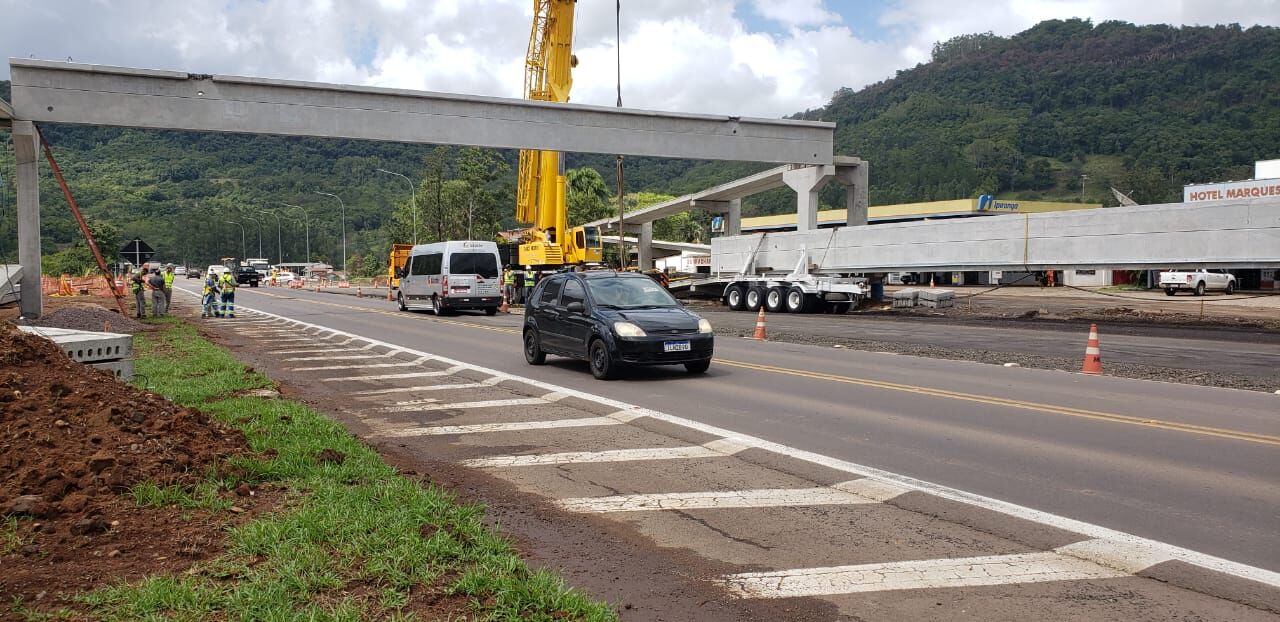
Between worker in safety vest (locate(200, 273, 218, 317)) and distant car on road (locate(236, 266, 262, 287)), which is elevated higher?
distant car on road (locate(236, 266, 262, 287))

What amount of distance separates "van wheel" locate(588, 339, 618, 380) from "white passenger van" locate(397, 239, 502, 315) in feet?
57.6

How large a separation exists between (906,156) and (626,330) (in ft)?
378

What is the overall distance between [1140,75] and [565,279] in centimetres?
15110

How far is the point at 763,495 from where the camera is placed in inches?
248

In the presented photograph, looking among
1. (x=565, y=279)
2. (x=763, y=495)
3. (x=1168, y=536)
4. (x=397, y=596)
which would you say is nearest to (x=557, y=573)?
(x=397, y=596)

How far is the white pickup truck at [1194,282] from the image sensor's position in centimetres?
4091

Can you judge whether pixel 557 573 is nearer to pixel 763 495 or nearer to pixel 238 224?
pixel 763 495

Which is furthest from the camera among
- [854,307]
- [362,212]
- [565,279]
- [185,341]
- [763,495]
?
[362,212]

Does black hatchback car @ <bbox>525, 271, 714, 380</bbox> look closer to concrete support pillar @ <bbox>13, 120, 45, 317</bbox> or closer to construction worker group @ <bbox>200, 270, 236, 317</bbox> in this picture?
concrete support pillar @ <bbox>13, 120, 45, 317</bbox>

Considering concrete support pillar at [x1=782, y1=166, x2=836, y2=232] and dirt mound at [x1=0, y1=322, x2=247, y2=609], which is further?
concrete support pillar at [x1=782, y1=166, x2=836, y2=232]

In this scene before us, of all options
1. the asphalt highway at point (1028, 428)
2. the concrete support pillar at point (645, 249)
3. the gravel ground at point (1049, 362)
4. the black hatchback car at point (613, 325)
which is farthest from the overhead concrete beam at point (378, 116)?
the concrete support pillar at point (645, 249)

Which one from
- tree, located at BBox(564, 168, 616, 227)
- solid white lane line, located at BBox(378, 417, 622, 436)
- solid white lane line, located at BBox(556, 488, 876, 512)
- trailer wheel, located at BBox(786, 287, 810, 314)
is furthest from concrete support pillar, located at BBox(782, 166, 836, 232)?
tree, located at BBox(564, 168, 616, 227)

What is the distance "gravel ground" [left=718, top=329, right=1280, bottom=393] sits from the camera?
501 inches

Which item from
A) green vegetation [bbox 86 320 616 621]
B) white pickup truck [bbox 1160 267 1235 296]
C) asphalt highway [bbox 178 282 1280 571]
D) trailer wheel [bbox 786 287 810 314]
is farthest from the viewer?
white pickup truck [bbox 1160 267 1235 296]
